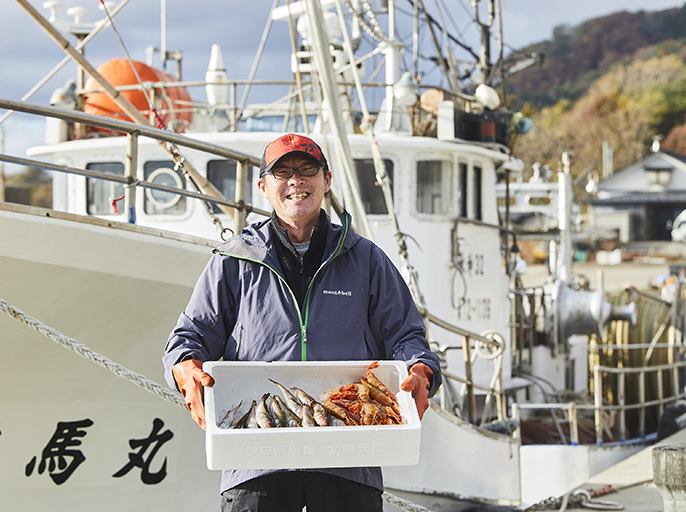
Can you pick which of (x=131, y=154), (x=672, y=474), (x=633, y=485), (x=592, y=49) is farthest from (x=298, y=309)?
(x=592, y=49)

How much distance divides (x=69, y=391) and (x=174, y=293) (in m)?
0.73

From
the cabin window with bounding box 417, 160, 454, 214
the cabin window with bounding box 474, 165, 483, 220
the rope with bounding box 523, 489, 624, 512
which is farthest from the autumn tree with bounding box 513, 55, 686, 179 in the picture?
the rope with bounding box 523, 489, 624, 512

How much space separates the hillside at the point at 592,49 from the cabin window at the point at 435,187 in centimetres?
8293

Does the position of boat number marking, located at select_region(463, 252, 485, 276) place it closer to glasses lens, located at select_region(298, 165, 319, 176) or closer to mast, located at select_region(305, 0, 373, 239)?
mast, located at select_region(305, 0, 373, 239)

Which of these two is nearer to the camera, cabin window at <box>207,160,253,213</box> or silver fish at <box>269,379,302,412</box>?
silver fish at <box>269,379,302,412</box>

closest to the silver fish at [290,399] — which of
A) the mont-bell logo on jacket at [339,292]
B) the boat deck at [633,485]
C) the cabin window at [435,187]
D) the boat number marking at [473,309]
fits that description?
the mont-bell logo on jacket at [339,292]

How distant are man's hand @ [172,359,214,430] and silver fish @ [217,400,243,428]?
6 cm

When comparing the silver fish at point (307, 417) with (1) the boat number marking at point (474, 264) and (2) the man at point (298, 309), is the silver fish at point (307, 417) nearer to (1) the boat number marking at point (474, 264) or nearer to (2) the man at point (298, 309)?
(2) the man at point (298, 309)

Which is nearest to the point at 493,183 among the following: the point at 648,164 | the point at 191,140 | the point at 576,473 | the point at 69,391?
the point at 576,473

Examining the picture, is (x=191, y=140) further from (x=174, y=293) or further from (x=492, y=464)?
(x=492, y=464)

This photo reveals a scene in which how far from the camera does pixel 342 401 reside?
2236 millimetres

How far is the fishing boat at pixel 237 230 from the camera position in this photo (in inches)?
146

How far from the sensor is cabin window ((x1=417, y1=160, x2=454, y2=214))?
288 inches

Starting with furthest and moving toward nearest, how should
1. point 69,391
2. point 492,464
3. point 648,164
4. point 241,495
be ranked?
point 648,164, point 492,464, point 69,391, point 241,495
